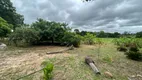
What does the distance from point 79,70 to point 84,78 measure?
0.58 meters

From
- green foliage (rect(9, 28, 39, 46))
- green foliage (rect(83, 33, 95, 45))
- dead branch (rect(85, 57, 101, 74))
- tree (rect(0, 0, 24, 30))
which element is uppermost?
tree (rect(0, 0, 24, 30))

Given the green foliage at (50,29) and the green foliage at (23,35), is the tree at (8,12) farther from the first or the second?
the green foliage at (23,35)

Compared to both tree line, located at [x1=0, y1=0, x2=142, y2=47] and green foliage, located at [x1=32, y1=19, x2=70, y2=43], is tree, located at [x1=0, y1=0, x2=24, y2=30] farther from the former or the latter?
green foliage, located at [x1=32, y1=19, x2=70, y2=43]

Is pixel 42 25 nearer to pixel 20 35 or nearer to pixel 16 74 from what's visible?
pixel 20 35

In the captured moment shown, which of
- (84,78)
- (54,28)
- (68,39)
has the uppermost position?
(54,28)

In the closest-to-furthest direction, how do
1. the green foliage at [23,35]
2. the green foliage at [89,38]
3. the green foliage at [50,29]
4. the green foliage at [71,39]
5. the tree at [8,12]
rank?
the green foliage at [23,35] < the green foliage at [71,39] < the green foliage at [50,29] < the green foliage at [89,38] < the tree at [8,12]

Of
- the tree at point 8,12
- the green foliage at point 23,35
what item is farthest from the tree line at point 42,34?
the tree at point 8,12

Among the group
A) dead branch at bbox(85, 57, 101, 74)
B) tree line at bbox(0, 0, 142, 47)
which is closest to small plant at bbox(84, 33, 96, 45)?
tree line at bbox(0, 0, 142, 47)

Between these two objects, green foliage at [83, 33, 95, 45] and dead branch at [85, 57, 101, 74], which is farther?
green foliage at [83, 33, 95, 45]

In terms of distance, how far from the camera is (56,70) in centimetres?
399

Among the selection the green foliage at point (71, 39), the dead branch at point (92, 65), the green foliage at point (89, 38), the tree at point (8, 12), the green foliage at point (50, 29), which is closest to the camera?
the dead branch at point (92, 65)

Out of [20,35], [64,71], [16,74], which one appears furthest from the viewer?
[20,35]

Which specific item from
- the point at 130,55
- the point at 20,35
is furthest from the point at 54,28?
the point at 130,55

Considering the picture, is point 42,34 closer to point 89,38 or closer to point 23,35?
point 23,35
